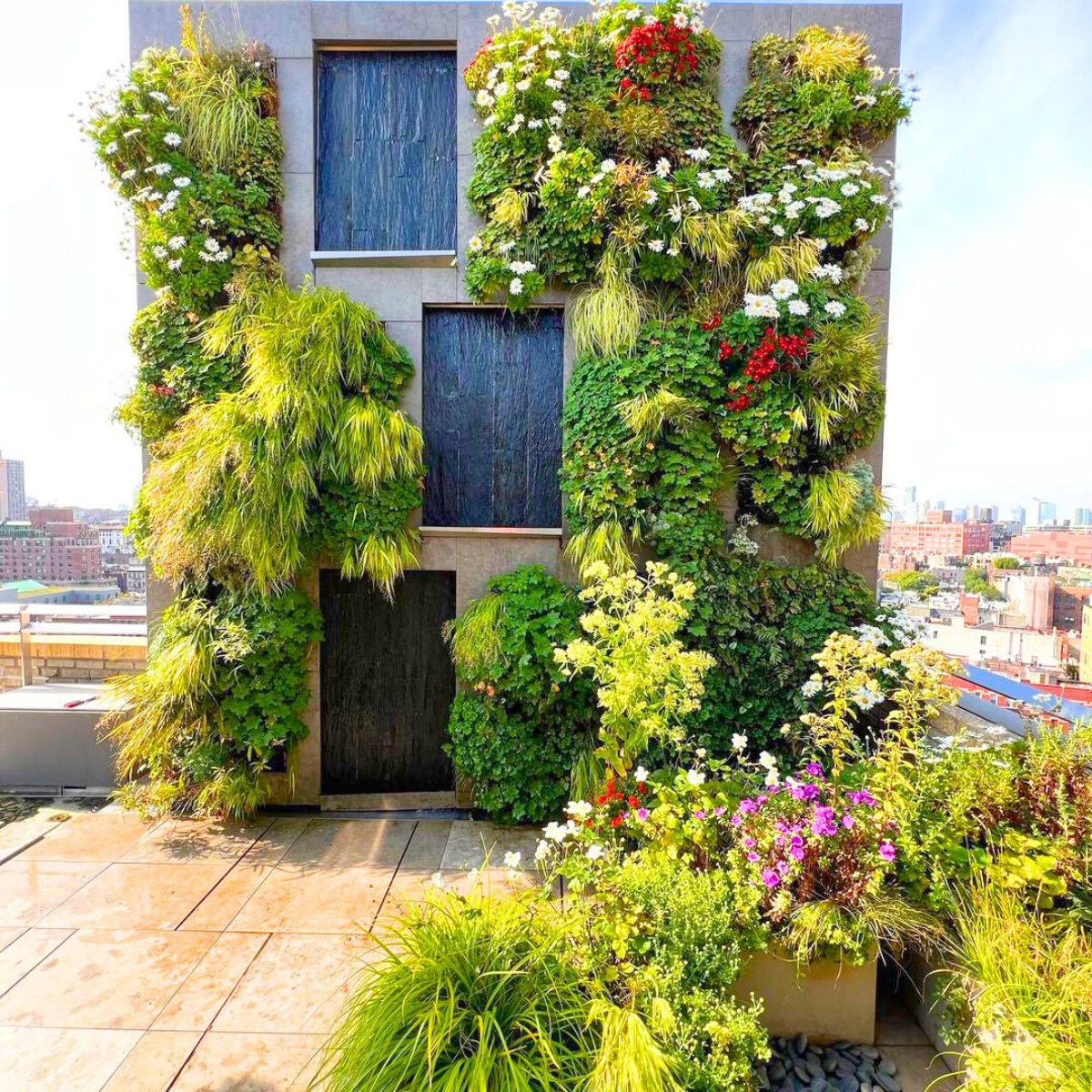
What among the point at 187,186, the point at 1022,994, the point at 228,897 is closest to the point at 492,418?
the point at 187,186

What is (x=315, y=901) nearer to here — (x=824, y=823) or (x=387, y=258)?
(x=824, y=823)

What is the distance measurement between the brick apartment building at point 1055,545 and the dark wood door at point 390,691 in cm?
379

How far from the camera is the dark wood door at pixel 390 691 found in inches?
178

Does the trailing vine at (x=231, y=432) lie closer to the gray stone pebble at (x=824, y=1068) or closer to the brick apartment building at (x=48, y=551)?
the brick apartment building at (x=48, y=551)

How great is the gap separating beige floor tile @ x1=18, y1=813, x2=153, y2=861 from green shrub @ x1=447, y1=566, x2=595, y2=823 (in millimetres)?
2095

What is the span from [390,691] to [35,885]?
2.19m

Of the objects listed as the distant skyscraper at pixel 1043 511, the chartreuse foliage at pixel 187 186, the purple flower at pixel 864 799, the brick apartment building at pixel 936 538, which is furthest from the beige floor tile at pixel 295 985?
the distant skyscraper at pixel 1043 511

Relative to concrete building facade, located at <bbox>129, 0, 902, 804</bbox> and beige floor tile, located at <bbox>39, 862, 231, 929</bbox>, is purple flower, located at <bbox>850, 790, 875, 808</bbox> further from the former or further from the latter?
beige floor tile, located at <bbox>39, 862, 231, 929</bbox>

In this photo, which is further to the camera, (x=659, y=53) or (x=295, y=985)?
(x=659, y=53)

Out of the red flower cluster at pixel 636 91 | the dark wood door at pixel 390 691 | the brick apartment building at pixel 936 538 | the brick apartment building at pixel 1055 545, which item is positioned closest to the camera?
the brick apartment building at pixel 1055 545

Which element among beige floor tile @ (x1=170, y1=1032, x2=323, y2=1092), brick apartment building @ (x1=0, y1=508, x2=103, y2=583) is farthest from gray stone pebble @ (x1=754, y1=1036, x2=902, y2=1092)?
brick apartment building @ (x1=0, y1=508, x2=103, y2=583)

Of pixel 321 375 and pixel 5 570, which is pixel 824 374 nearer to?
pixel 321 375

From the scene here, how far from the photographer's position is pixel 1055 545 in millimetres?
3641

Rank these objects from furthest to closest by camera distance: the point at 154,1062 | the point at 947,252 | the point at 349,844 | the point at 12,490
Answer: the point at 12,490 → the point at 947,252 → the point at 349,844 → the point at 154,1062
